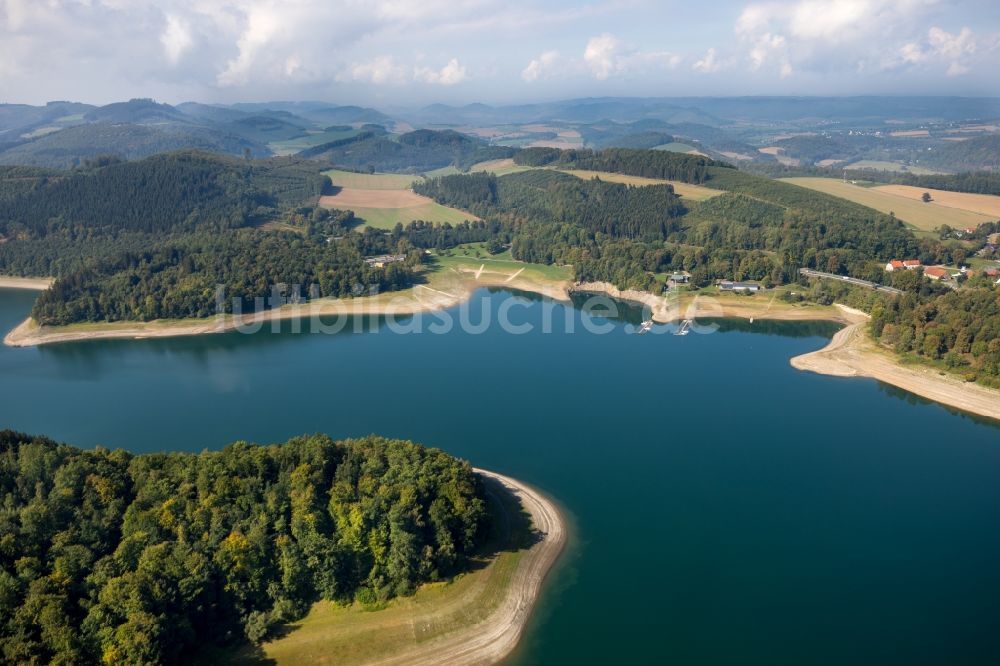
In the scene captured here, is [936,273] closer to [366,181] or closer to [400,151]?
[366,181]

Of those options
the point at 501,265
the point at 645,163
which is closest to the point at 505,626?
the point at 501,265

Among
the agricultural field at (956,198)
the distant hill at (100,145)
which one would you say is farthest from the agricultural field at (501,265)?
the distant hill at (100,145)

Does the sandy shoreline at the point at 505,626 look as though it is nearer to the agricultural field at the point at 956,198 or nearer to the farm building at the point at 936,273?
the farm building at the point at 936,273

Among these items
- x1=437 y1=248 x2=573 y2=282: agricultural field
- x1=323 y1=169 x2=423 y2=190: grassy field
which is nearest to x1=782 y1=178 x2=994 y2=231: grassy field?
x1=437 y1=248 x2=573 y2=282: agricultural field

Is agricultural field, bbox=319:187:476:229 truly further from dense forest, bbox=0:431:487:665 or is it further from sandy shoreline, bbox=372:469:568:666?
sandy shoreline, bbox=372:469:568:666

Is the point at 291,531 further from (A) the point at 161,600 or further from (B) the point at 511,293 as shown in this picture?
(B) the point at 511,293
